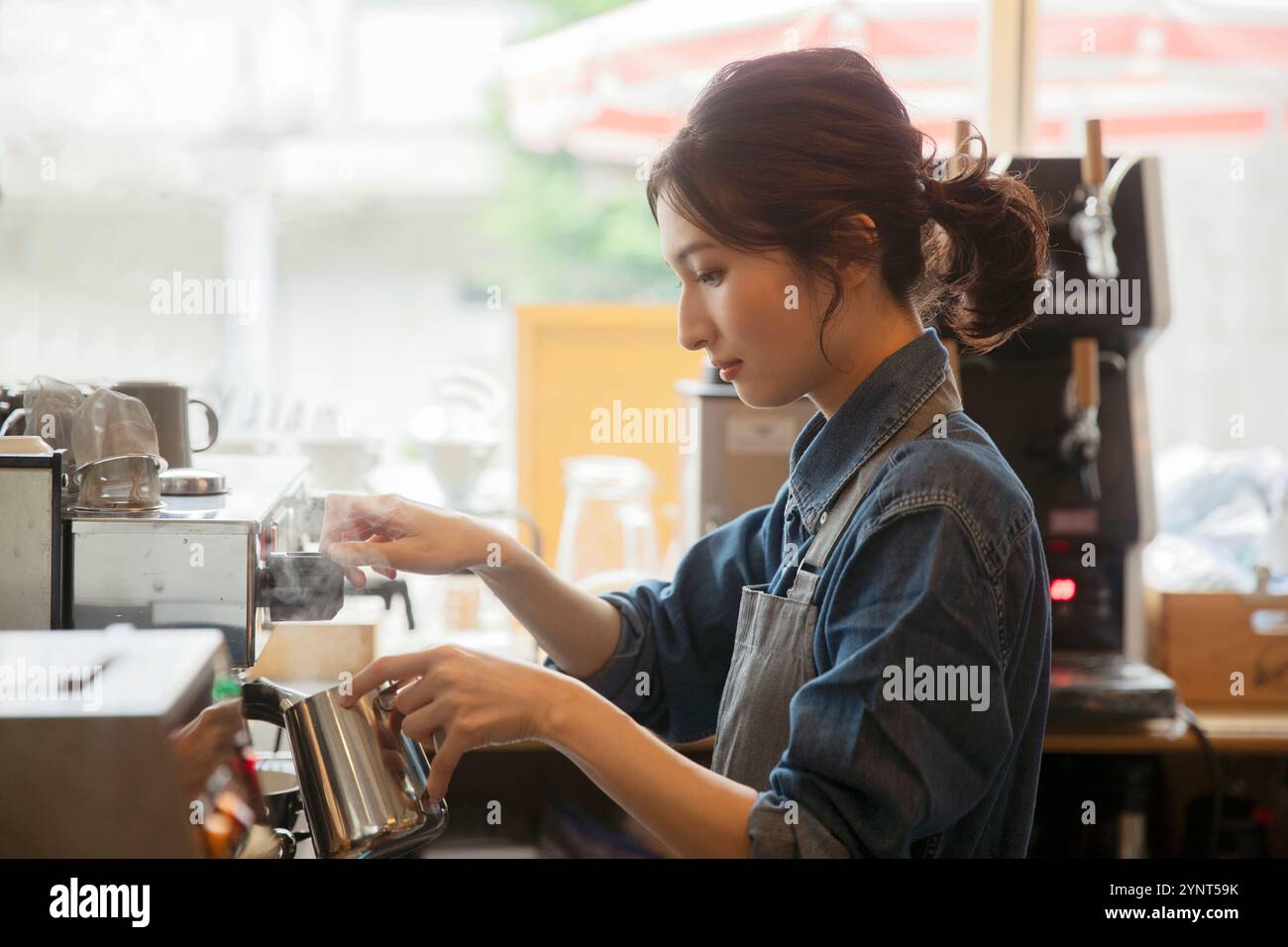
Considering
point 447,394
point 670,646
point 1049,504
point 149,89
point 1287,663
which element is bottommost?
point 1287,663

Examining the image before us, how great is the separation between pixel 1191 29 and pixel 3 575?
2.80 metres

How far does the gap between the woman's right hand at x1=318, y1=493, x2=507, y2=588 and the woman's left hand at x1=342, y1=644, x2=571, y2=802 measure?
231 millimetres

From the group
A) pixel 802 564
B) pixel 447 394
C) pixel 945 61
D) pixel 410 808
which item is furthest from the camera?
pixel 945 61

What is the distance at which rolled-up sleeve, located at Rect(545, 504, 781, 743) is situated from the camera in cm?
120

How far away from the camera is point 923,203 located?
38.5 inches

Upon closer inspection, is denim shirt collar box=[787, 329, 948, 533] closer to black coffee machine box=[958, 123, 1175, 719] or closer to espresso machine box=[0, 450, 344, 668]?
espresso machine box=[0, 450, 344, 668]

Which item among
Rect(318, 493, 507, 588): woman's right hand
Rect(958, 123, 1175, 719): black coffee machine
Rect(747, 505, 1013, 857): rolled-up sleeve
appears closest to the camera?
Rect(747, 505, 1013, 857): rolled-up sleeve

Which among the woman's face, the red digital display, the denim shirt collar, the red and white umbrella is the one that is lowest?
the red digital display

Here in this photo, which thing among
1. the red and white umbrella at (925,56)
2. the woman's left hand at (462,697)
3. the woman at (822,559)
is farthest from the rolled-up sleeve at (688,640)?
the red and white umbrella at (925,56)

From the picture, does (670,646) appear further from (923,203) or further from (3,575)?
(3,575)

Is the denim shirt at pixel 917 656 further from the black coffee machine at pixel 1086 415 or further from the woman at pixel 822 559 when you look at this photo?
the black coffee machine at pixel 1086 415

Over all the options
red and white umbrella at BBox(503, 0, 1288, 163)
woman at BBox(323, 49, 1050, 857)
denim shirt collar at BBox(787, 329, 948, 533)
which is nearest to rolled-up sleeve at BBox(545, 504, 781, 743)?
woman at BBox(323, 49, 1050, 857)

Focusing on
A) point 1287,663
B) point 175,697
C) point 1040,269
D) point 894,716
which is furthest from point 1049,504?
point 175,697

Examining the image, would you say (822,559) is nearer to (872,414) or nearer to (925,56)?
(872,414)
